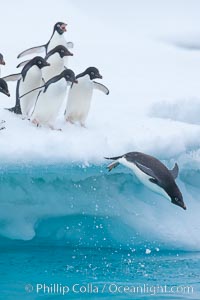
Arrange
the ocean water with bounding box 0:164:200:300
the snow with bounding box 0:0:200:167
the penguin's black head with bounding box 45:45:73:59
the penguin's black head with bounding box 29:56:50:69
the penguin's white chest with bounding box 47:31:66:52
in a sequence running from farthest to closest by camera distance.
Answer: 1. the penguin's white chest with bounding box 47:31:66:52
2. the penguin's black head with bounding box 45:45:73:59
3. the penguin's black head with bounding box 29:56:50:69
4. the snow with bounding box 0:0:200:167
5. the ocean water with bounding box 0:164:200:300

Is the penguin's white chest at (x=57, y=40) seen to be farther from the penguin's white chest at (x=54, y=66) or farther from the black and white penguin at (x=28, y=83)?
the black and white penguin at (x=28, y=83)

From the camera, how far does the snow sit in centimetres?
555

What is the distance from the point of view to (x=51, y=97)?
565cm

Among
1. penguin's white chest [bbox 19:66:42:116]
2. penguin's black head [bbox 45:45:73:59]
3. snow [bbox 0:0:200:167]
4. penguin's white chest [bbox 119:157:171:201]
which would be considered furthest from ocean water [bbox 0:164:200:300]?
penguin's black head [bbox 45:45:73:59]

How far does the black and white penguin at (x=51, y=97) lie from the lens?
222 inches

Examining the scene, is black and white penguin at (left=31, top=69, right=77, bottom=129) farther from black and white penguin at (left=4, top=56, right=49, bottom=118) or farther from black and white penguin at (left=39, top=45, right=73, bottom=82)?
black and white penguin at (left=39, top=45, right=73, bottom=82)

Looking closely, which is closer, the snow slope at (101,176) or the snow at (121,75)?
the snow slope at (101,176)

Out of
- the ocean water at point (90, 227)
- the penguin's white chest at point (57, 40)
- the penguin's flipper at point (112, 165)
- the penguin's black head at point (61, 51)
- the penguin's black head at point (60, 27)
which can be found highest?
the penguin's black head at point (60, 27)

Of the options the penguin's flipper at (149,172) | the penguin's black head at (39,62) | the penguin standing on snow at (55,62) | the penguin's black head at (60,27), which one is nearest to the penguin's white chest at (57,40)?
the penguin's black head at (60,27)

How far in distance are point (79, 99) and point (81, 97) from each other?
2cm

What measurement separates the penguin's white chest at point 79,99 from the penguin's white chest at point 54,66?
23 cm

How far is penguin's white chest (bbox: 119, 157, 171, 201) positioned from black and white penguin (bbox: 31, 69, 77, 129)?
0.75 metres

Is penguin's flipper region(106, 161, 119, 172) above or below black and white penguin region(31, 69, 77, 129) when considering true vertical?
below

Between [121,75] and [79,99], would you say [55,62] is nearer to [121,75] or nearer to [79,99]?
[79,99]
